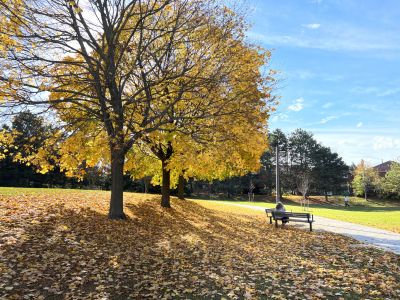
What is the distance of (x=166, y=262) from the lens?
26.4ft

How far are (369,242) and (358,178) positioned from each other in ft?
221

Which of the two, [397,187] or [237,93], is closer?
[237,93]

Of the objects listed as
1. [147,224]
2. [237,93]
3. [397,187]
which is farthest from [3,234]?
[397,187]

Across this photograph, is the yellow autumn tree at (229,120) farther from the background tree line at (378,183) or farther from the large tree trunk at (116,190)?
the background tree line at (378,183)

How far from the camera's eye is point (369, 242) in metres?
12.0

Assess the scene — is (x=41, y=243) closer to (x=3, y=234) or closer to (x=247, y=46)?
(x=3, y=234)

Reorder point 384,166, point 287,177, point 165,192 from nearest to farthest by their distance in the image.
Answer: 1. point 165,192
2. point 287,177
3. point 384,166

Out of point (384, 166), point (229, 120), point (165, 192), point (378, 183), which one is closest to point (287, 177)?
point (378, 183)

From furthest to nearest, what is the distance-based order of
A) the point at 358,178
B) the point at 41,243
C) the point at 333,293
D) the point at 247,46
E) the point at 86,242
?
the point at 358,178 → the point at 247,46 → the point at 86,242 → the point at 41,243 → the point at 333,293

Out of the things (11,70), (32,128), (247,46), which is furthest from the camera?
(247,46)

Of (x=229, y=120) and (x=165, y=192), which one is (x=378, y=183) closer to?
(x=165, y=192)

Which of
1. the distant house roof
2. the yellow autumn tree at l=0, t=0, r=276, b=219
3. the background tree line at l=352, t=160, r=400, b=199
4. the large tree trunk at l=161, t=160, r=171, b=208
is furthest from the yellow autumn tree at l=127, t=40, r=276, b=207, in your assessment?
the distant house roof

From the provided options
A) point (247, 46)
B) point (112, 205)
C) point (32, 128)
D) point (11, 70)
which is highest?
point (247, 46)

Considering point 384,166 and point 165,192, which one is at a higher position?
point 384,166
